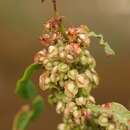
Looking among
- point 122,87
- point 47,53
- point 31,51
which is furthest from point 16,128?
point 31,51

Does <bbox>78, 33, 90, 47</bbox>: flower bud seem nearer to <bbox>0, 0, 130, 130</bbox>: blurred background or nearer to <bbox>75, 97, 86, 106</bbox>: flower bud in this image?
<bbox>75, 97, 86, 106</bbox>: flower bud

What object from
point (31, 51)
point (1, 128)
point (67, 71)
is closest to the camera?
point (67, 71)

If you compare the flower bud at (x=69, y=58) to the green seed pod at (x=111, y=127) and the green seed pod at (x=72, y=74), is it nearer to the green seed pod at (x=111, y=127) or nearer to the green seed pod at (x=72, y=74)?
the green seed pod at (x=72, y=74)

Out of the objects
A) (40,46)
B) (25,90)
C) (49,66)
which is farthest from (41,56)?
(40,46)

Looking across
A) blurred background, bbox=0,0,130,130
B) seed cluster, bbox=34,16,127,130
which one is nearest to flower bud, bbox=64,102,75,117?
seed cluster, bbox=34,16,127,130

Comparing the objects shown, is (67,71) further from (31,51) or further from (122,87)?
(31,51)

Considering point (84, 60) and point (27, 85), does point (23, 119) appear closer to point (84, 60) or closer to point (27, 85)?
point (27, 85)
